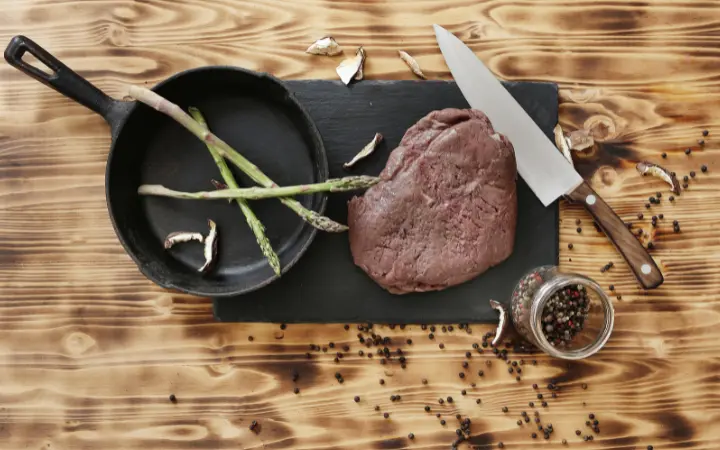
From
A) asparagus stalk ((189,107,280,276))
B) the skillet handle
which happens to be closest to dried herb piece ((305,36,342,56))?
asparagus stalk ((189,107,280,276))

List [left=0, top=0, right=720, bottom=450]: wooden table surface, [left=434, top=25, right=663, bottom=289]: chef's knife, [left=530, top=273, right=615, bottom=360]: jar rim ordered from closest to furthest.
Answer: [left=530, top=273, right=615, bottom=360]: jar rim → [left=434, top=25, right=663, bottom=289]: chef's knife → [left=0, top=0, right=720, bottom=450]: wooden table surface

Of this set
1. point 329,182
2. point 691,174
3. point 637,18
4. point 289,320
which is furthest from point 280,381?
point 637,18

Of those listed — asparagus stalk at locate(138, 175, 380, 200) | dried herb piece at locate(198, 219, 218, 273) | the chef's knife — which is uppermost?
the chef's knife

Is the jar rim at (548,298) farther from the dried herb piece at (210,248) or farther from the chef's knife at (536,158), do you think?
the dried herb piece at (210,248)

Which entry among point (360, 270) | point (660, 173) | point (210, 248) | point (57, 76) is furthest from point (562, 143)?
point (57, 76)

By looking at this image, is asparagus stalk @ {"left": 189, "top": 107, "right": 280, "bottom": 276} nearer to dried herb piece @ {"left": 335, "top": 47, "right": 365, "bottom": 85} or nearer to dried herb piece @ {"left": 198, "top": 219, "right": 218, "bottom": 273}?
dried herb piece @ {"left": 198, "top": 219, "right": 218, "bottom": 273}

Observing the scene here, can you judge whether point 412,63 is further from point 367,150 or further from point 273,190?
point 273,190

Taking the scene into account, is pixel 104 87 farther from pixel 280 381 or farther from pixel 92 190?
pixel 280 381
